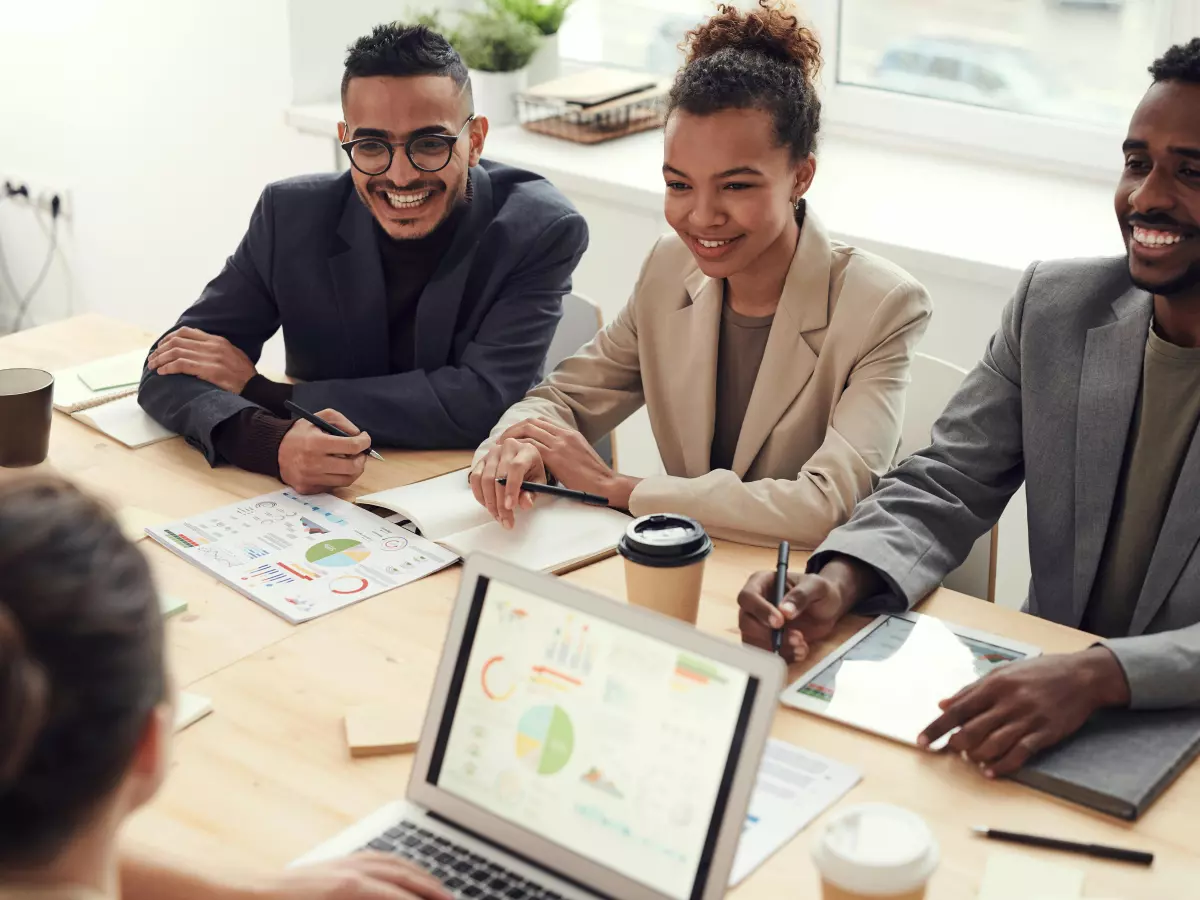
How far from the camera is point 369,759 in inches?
50.2

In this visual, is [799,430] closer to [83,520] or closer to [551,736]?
[551,736]

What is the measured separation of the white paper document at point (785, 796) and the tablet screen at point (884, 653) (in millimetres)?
100

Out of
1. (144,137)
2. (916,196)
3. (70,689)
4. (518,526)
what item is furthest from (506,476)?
(144,137)

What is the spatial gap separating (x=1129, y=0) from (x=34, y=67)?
3136 millimetres

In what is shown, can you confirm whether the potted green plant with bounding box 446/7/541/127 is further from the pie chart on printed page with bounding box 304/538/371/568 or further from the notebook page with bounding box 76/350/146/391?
the pie chart on printed page with bounding box 304/538/371/568

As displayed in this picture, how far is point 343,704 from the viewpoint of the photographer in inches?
53.8

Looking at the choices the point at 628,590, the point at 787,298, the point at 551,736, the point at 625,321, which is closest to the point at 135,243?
the point at 625,321

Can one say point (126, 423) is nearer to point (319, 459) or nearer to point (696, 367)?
point (319, 459)

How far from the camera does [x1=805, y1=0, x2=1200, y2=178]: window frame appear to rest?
2.81m

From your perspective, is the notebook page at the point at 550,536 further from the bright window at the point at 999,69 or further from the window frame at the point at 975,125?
the bright window at the point at 999,69

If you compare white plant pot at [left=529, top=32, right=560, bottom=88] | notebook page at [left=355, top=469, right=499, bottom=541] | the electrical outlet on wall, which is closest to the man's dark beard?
notebook page at [left=355, top=469, right=499, bottom=541]

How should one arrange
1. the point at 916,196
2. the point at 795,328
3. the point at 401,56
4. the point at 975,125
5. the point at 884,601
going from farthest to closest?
the point at 975,125, the point at 916,196, the point at 401,56, the point at 795,328, the point at 884,601

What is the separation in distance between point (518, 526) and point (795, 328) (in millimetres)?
478

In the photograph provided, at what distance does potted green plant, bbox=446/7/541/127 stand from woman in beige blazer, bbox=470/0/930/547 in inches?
59.7
